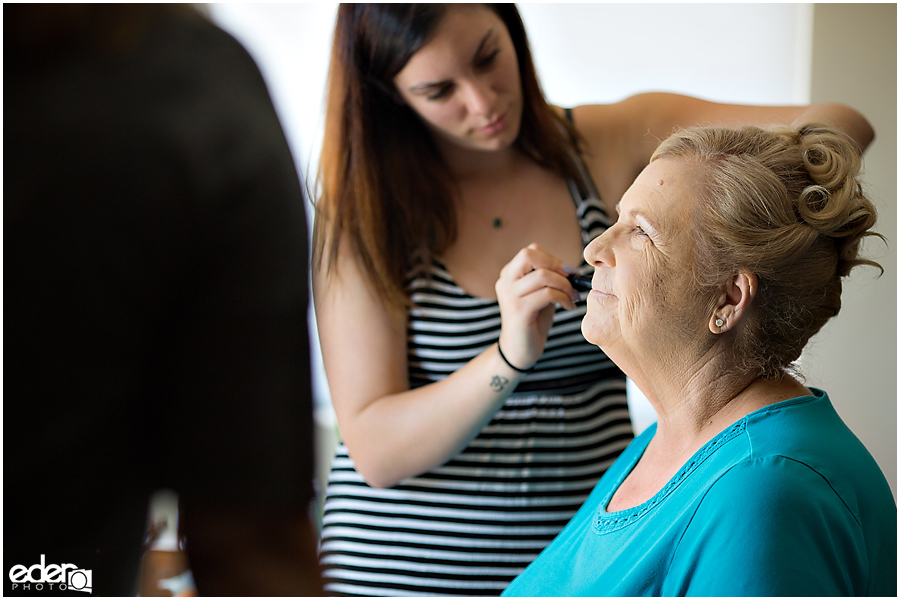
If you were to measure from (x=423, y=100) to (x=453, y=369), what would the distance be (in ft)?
1.69

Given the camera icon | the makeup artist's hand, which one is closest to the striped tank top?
the makeup artist's hand

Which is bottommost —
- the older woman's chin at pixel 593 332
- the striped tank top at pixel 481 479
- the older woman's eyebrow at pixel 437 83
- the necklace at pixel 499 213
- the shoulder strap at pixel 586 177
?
the striped tank top at pixel 481 479

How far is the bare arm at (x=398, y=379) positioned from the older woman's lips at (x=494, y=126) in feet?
0.92

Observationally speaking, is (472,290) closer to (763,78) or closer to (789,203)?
(789,203)

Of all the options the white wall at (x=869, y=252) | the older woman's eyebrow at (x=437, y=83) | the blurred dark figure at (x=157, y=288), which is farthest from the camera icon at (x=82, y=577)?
the white wall at (x=869, y=252)

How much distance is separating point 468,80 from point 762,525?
0.88 meters

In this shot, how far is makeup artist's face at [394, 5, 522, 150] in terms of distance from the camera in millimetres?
1227

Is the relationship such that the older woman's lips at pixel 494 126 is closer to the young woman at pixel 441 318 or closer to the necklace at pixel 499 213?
the young woman at pixel 441 318

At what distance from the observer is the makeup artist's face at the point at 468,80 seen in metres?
1.23

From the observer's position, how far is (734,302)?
893 mm

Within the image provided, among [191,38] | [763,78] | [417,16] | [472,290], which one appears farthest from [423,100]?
[763,78]

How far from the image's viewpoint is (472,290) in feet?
4.41

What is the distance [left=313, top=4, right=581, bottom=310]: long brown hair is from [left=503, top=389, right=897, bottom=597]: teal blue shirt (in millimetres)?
632

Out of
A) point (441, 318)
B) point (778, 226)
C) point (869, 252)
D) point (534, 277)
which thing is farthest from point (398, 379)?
point (869, 252)
